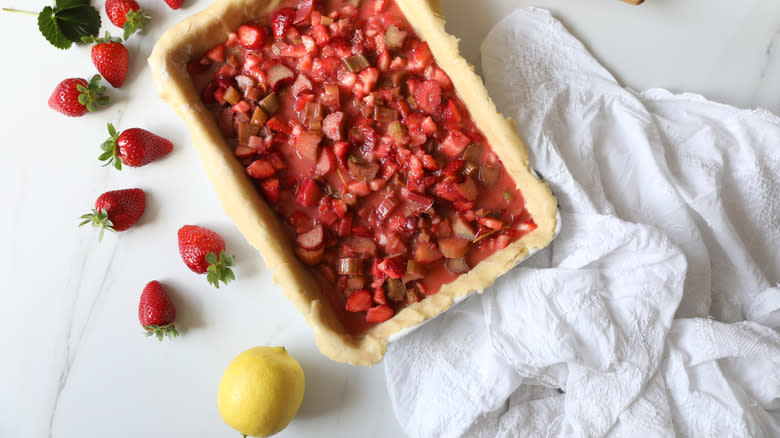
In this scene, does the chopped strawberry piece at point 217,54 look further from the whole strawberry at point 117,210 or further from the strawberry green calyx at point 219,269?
the strawberry green calyx at point 219,269

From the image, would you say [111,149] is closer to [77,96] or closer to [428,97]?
[77,96]

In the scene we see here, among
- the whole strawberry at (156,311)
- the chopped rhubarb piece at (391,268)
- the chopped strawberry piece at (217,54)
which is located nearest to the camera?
the chopped rhubarb piece at (391,268)

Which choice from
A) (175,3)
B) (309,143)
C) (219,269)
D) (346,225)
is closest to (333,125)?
(309,143)

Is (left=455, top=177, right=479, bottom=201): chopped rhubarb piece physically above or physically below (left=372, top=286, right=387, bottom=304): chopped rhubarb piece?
above

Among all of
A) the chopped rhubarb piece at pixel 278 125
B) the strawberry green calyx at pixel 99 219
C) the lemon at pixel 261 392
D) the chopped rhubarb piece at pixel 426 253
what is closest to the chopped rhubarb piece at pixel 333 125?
the chopped rhubarb piece at pixel 278 125

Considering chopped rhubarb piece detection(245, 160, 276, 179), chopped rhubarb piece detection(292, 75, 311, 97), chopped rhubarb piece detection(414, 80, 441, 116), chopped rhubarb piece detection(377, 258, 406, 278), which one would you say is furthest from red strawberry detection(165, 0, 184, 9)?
chopped rhubarb piece detection(377, 258, 406, 278)

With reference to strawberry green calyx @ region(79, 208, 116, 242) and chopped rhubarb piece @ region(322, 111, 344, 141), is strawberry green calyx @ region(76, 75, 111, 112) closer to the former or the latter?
strawberry green calyx @ region(79, 208, 116, 242)
